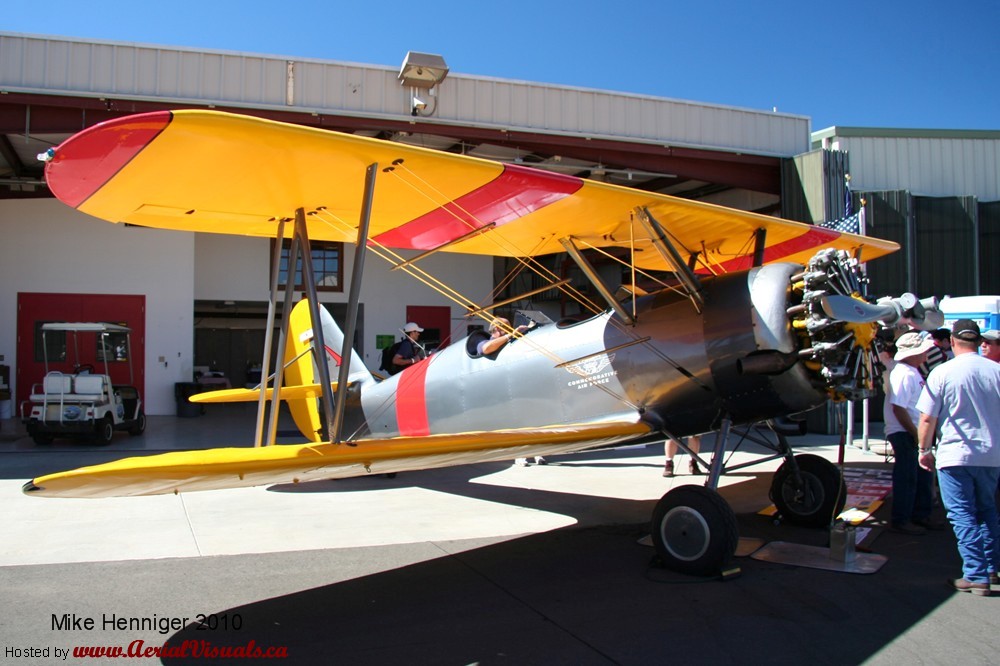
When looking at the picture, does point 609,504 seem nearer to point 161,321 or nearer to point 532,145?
point 532,145

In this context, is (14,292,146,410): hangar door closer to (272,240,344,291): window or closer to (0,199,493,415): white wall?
(0,199,493,415): white wall

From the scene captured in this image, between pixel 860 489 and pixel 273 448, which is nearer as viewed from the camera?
pixel 273 448

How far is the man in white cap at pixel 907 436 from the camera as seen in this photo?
5.33 m

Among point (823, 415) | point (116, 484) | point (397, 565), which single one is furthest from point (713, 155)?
point (116, 484)

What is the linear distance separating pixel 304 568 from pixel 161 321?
40.9 feet

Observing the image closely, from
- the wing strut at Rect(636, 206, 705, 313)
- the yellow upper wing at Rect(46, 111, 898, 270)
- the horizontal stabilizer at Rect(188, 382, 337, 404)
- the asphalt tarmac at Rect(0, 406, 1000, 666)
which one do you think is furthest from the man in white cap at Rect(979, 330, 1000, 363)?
the horizontal stabilizer at Rect(188, 382, 337, 404)

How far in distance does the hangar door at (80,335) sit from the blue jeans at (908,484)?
1444 cm

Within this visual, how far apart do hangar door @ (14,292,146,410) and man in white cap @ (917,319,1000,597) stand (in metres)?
15.1

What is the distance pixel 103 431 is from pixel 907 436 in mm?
10787

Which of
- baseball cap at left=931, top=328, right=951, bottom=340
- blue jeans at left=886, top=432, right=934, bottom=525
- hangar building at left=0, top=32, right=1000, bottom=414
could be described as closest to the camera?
blue jeans at left=886, top=432, right=934, bottom=525

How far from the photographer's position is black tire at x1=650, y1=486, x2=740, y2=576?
4.30m

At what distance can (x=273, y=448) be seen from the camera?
12.6ft

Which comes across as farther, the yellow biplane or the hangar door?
the hangar door

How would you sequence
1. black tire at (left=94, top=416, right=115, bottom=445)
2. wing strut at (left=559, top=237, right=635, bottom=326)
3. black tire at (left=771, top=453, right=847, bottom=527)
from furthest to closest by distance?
black tire at (left=94, top=416, right=115, bottom=445) → black tire at (left=771, top=453, right=847, bottom=527) → wing strut at (left=559, top=237, right=635, bottom=326)
